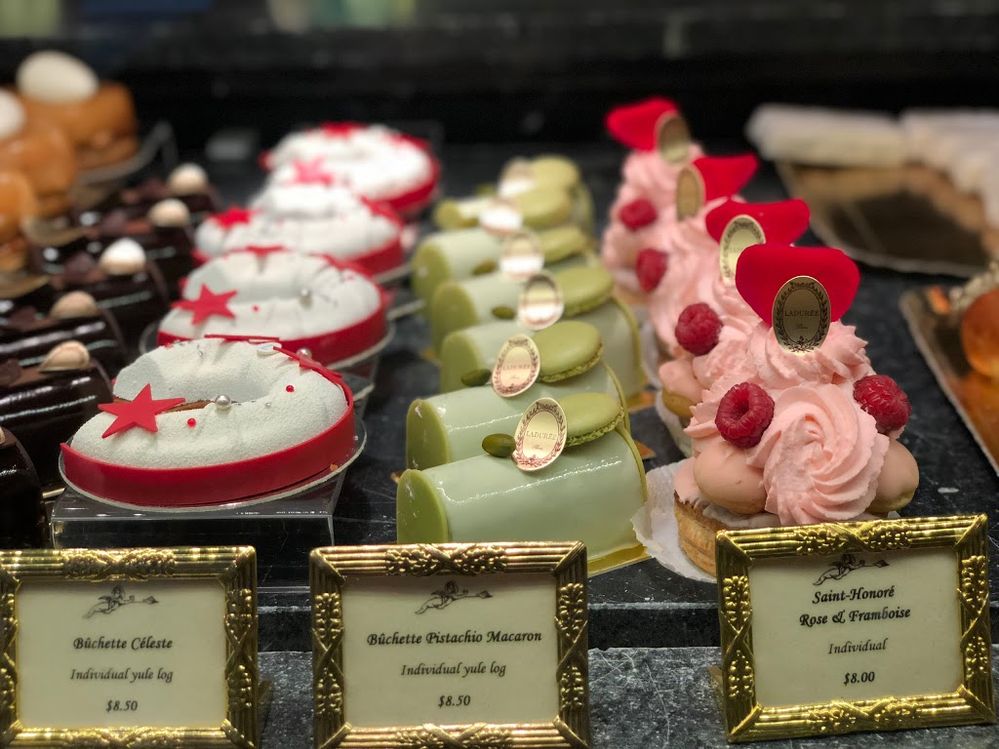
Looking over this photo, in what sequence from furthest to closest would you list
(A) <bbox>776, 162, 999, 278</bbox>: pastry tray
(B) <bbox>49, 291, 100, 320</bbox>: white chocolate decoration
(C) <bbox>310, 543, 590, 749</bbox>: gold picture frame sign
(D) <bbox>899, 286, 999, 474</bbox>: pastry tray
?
(A) <bbox>776, 162, 999, 278</bbox>: pastry tray < (B) <bbox>49, 291, 100, 320</bbox>: white chocolate decoration < (D) <bbox>899, 286, 999, 474</bbox>: pastry tray < (C) <bbox>310, 543, 590, 749</bbox>: gold picture frame sign

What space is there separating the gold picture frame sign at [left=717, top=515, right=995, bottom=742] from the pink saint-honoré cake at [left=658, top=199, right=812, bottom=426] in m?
0.50

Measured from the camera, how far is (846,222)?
3715 millimetres

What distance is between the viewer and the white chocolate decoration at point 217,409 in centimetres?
215

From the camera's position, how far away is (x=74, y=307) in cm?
273

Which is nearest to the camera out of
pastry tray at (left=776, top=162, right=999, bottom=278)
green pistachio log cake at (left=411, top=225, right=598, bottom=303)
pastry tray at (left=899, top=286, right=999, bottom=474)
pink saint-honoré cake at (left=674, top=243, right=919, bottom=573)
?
pink saint-honoré cake at (left=674, top=243, right=919, bottom=573)

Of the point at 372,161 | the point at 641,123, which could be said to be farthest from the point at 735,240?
the point at 372,161

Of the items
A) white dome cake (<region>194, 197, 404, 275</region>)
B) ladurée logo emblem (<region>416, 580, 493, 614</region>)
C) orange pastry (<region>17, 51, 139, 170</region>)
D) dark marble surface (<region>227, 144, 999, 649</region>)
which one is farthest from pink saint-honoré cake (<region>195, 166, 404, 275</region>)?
ladurée logo emblem (<region>416, 580, 493, 614</region>)

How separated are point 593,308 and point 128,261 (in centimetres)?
114

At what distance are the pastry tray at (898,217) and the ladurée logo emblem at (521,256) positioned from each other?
98 cm

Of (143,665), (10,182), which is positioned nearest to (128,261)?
(10,182)

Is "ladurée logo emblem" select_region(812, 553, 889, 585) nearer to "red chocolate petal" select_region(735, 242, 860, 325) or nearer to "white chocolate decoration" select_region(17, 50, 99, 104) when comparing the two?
"red chocolate petal" select_region(735, 242, 860, 325)

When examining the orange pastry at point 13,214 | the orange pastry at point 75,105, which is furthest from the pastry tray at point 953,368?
the orange pastry at point 75,105

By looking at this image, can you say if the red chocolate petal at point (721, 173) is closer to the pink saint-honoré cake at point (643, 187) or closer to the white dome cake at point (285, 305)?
the pink saint-honoré cake at point (643, 187)

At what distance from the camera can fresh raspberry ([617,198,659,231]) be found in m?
3.23
